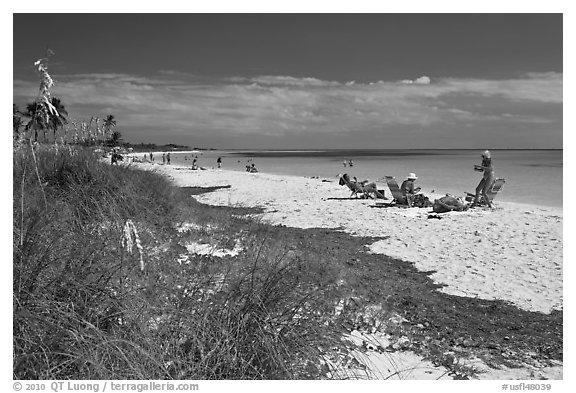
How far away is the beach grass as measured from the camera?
2.61 m

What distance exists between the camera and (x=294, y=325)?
2.94m

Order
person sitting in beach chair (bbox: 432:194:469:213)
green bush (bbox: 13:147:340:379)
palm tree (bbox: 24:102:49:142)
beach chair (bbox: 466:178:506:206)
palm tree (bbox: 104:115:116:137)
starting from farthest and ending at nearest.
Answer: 1. beach chair (bbox: 466:178:506:206)
2. person sitting in beach chair (bbox: 432:194:469:213)
3. palm tree (bbox: 104:115:116:137)
4. palm tree (bbox: 24:102:49:142)
5. green bush (bbox: 13:147:340:379)

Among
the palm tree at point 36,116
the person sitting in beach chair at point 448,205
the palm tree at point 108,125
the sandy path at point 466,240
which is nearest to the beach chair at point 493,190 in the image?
the sandy path at point 466,240

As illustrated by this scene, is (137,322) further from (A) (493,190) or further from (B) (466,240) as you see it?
(A) (493,190)

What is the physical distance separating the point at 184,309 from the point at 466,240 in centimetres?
744

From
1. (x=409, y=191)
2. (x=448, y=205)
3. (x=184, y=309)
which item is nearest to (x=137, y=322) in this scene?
(x=184, y=309)

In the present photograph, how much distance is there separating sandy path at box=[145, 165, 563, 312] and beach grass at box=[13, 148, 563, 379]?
670 millimetres

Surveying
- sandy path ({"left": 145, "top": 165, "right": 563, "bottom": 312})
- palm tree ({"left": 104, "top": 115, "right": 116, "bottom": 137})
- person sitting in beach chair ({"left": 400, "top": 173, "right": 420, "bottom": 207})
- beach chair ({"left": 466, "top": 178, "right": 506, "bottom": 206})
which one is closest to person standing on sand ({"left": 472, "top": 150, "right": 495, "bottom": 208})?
beach chair ({"left": 466, "top": 178, "right": 506, "bottom": 206})

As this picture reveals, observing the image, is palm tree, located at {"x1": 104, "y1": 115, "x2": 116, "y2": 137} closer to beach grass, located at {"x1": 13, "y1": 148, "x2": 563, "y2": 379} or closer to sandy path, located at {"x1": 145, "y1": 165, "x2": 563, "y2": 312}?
beach grass, located at {"x1": 13, "y1": 148, "x2": 563, "y2": 379}

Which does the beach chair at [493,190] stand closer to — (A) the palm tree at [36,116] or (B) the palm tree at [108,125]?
(B) the palm tree at [108,125]

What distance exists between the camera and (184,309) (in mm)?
3082

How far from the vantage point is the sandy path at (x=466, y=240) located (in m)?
6.45

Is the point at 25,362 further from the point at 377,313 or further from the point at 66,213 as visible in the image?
the point at 377,313
